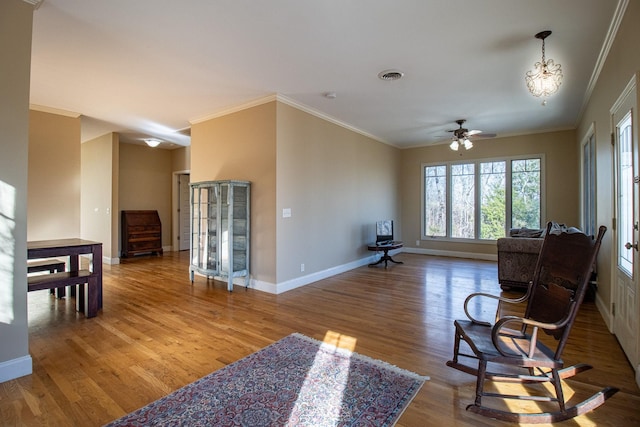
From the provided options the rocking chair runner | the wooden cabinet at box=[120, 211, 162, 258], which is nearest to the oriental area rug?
the rocking chair runner

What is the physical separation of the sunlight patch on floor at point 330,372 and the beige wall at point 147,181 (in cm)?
715

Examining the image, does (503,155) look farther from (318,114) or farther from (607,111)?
(318,114)

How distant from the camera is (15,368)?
225cm

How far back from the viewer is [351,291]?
463cm

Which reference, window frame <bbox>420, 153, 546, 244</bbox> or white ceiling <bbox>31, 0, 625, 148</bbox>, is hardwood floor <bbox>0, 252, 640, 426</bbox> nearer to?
window frame <bbox>420, 153, 546, 244</bbox>

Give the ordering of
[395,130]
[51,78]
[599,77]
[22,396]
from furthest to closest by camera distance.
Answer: [395,130] < [51,78] < [599,77] < [22,396]

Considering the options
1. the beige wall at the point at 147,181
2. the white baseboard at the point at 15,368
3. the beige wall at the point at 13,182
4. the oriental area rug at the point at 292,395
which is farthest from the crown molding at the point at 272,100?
the white baseboard at the point at 15,368

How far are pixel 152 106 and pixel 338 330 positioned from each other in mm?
4465

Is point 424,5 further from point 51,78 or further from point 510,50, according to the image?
point 51,78

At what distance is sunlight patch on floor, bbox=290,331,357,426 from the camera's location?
1893 millimetres

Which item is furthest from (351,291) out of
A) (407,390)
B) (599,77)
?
(599,77)

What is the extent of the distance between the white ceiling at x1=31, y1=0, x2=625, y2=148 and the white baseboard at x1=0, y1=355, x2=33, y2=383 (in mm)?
2761

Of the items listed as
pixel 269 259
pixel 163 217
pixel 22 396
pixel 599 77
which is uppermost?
pixel 599 77

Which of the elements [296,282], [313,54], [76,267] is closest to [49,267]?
[76,267]
